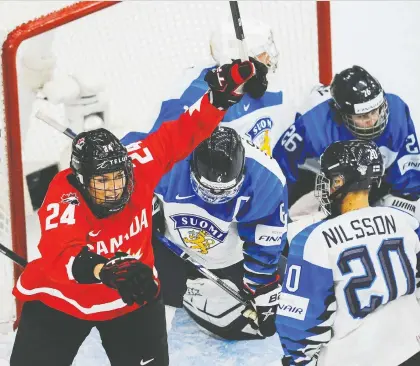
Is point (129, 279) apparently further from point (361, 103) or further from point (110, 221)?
point (361, 103)

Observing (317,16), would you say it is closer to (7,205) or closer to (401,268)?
(7,205)

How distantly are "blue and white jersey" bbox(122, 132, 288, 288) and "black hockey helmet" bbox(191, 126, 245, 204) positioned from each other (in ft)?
0.40

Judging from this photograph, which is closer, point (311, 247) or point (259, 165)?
point (311, 247)

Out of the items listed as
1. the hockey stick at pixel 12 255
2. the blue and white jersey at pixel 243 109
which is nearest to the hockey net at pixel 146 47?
the blue and white jersey at pixel 243 109

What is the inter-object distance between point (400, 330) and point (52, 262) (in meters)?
0.85

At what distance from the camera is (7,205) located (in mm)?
3010

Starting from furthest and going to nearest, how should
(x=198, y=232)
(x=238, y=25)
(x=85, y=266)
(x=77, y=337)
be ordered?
1. (x=198, y=232)
2. (x=238, y=25)
3. (x=77, y=337)
4. (x=85, y=266)

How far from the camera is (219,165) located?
8.13 feet

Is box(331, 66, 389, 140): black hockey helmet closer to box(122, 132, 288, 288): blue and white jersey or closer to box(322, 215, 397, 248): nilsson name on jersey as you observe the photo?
box(122, 132, 288, 288): blue and white jersey

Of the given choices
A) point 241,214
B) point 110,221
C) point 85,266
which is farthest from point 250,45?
point 85,266

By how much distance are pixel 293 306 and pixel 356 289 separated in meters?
0.17

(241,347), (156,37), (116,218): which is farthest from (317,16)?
(116,218)

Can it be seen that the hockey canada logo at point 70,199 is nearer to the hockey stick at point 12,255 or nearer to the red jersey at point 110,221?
the red jersey at point 110,221

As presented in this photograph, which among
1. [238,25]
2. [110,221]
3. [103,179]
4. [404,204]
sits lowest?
[404,204]
